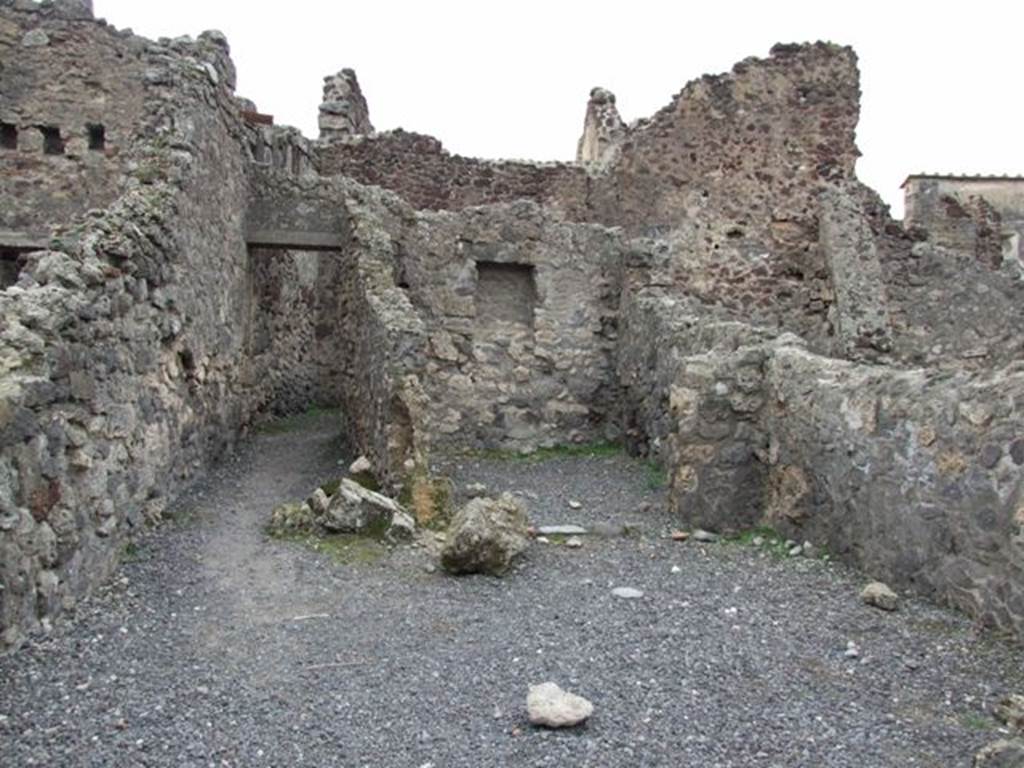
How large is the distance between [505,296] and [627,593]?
5.58m

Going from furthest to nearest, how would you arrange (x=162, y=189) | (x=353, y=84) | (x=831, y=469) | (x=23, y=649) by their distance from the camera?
(x=353, y=84)
(x=162, y=189)
(x=831, y=469)
(x=23, y=649)

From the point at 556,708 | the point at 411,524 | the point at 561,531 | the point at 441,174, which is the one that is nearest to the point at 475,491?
the point at 561,531

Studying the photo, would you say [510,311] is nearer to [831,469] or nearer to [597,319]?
[597,319]

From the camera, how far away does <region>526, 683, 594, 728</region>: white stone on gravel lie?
328 cm

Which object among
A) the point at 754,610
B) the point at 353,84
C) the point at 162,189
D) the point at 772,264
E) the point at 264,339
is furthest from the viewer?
the point at 353,84

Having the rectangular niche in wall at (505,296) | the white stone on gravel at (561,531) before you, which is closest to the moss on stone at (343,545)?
the white stone on gravel at (561,531)

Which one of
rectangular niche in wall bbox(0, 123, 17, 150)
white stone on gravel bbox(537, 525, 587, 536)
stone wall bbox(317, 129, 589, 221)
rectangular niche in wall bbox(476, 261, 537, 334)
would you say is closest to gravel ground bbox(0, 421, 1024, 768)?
white stone on gravel bbox(537, 525, 587, 536)

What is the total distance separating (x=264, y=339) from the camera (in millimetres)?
10359

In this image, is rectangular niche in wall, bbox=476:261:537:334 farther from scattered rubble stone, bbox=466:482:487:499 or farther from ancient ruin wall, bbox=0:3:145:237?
ancient ruin wall, bbox=0:3:145:237

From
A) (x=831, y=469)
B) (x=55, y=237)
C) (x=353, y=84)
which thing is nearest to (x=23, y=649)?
(x=55, y=237)

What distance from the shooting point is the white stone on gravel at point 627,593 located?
4.83 metres

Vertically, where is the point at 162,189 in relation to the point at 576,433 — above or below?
above

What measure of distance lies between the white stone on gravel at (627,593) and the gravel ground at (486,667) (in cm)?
5

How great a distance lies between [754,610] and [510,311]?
5.92m
